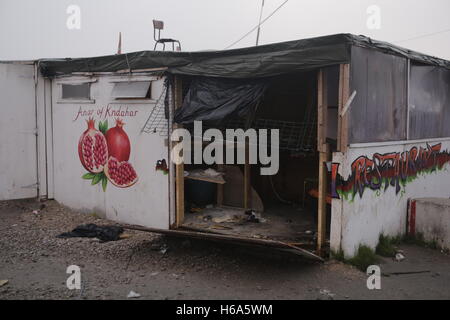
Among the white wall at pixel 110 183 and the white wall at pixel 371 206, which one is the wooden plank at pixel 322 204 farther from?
the white wall at pixel 110 183

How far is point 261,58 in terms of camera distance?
6.67 meters

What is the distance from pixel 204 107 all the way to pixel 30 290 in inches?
142

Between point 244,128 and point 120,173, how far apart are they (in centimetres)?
→ 276

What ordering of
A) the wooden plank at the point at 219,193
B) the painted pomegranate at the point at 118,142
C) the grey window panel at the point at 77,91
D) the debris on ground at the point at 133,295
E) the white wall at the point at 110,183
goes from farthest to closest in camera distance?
the grey window panel at the point at 77,91, the painted pomegranate at the point at 118,142, the wooden plank at the point at 219,193, the white wall at the point at 110,183, the debris on ground at the point at 133,295

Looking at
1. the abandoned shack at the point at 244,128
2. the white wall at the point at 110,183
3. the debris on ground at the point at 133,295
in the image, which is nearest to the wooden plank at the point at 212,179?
the abandoned shack at the point at 244,128

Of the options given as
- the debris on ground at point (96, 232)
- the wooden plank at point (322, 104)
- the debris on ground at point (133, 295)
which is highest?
the wooden plank at point (322, 104)

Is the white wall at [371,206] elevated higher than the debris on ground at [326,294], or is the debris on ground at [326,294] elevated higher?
the white wall at [371,206]

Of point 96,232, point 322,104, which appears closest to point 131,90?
point 96,232

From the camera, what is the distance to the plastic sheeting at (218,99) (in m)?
6.99

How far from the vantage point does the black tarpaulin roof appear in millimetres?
6156

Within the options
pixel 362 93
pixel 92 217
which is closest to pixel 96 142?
pixel 92 217

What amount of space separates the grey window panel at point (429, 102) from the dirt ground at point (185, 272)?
2.45 m

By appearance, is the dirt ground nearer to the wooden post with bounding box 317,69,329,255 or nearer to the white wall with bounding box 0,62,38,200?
the wooden post with bounding box 317,69,329,255
